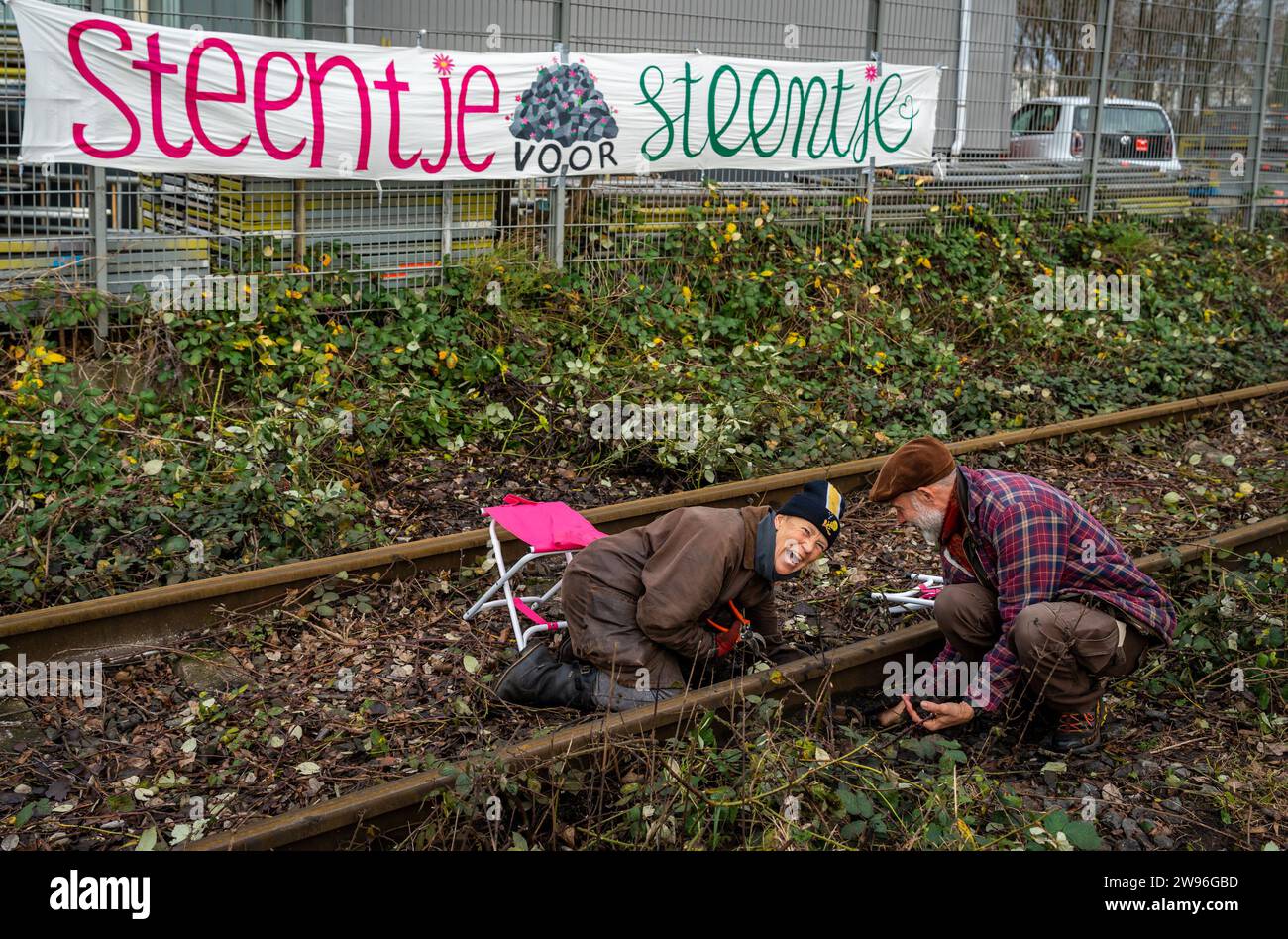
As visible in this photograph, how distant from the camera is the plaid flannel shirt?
16.1 feet

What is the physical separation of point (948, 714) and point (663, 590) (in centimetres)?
131

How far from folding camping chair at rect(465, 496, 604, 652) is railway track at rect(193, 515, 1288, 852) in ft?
3.12

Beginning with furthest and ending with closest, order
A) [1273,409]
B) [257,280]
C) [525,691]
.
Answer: [1273,409] → [257,280] → [525,691]

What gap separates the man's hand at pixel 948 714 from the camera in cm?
510

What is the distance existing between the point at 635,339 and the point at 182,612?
4832 millimetres

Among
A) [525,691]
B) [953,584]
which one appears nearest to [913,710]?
[953,584]

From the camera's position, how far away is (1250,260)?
15.5 m

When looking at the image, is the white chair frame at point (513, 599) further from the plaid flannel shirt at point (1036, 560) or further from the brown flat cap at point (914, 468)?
the plaid flannel shirt at point (1036, 560)
